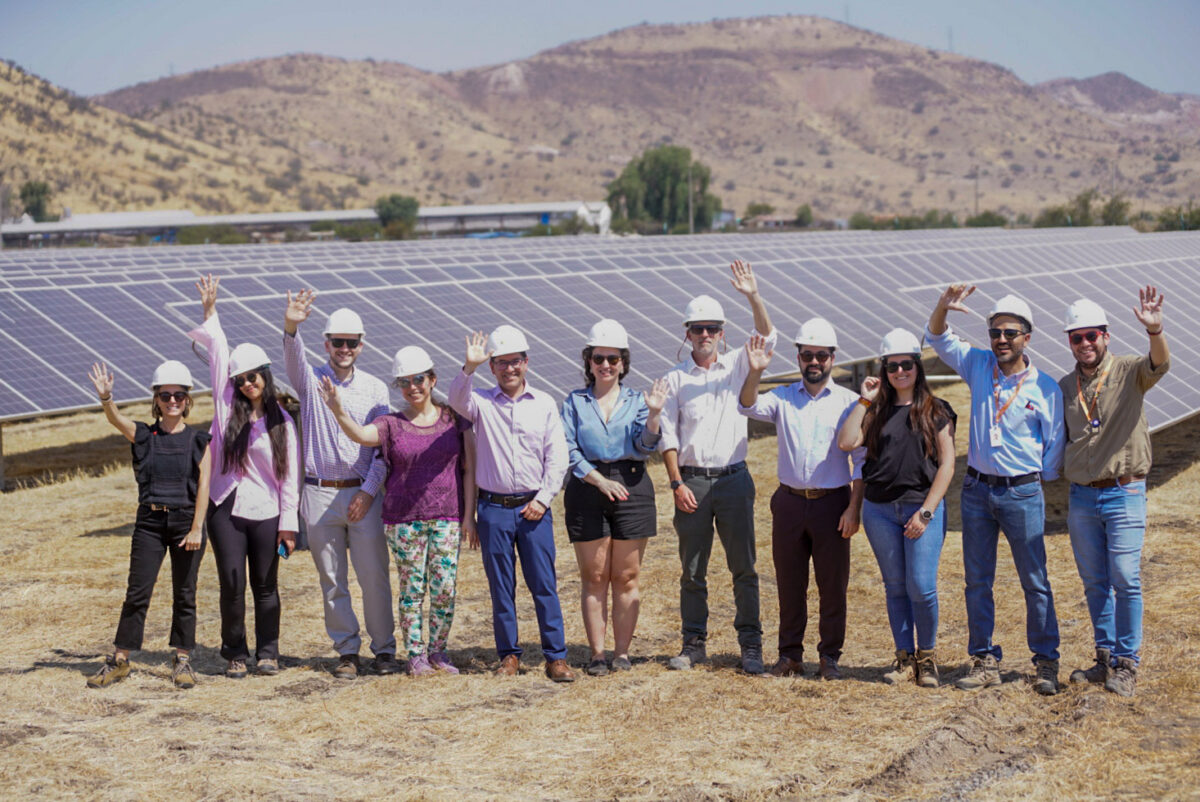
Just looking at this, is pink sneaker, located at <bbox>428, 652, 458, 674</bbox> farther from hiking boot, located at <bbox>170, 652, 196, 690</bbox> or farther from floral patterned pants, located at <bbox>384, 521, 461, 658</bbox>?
hiking boot, located at <bbox>170, 652, 196, 690</bbox>

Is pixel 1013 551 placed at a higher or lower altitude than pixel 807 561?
higher

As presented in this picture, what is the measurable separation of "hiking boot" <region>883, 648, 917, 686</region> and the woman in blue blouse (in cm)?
175

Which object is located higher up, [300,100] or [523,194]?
[300,100]

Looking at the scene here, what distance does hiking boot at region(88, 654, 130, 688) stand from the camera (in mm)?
8570

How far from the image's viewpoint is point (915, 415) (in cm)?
812

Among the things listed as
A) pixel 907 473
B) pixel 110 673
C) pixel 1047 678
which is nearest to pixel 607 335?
pixel 907 473

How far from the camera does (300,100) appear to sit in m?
176

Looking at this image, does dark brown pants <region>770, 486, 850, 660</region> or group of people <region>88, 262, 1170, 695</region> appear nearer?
group of people <region>88, 262, 1170, 695</region>

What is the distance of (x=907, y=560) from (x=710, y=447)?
4.70 ft

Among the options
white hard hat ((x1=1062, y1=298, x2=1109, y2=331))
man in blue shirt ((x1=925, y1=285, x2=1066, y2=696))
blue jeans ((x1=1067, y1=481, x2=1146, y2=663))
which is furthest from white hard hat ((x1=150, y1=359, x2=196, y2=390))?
blue jeans ((x1=1067, y1=481, x2=1146, y2=663))

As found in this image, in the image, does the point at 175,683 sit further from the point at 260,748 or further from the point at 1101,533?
the point at 1101,533

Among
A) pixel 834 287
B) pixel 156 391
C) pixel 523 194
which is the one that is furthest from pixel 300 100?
pixel 156 391

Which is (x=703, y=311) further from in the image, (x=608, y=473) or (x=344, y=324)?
(x=344, y=324)

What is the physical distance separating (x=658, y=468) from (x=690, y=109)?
181744mm
